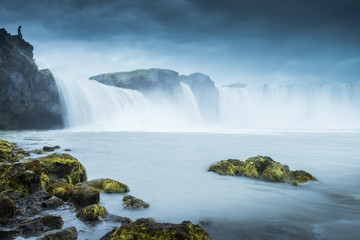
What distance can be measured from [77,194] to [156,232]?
262 cm

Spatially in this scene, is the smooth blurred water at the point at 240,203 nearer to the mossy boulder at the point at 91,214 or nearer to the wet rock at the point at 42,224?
the mossy boulder at the point at 91,214

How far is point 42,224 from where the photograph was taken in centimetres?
347

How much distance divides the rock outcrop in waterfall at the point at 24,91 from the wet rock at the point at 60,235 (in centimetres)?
3345

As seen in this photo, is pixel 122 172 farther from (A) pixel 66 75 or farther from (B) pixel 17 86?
(A) pixel 66 75

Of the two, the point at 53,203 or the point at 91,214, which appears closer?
the point at 91,214

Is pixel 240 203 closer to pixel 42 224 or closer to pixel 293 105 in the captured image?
pixel 42 224

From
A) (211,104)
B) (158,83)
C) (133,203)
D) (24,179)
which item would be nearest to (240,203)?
(133,203)

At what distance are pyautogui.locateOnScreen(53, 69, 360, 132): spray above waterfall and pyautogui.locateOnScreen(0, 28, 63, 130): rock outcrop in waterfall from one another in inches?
249

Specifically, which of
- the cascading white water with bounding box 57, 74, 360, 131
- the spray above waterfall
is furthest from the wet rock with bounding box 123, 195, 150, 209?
the spray above waterfall

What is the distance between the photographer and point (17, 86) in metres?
30.4

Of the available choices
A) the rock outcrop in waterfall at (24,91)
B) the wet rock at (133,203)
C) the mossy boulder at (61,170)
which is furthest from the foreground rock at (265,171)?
the rock outcrop in waterfall at (24,91)

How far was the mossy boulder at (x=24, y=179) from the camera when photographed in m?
4.73

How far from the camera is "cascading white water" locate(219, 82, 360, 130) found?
246 ft

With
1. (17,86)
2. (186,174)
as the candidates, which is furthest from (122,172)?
(17,86)
